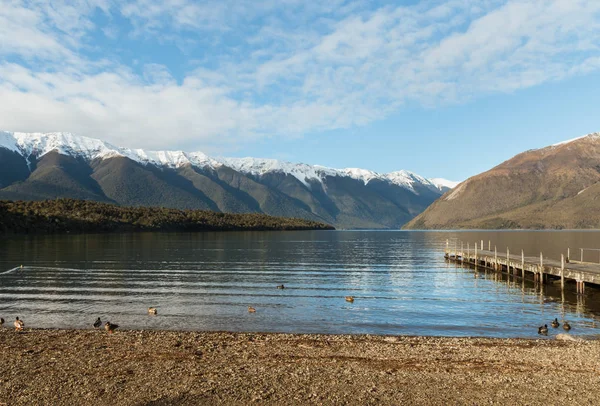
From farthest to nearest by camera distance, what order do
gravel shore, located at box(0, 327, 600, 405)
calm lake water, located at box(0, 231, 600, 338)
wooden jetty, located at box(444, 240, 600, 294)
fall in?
wooden jetty, located at box(444, 240, 600, 294)
calm lake water, located at box(0, 231, 600, 338)
gravel shore, located at box(0, 327, 600, 405)

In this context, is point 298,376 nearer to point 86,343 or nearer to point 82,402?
point 82,402

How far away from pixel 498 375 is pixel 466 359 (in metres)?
2.33

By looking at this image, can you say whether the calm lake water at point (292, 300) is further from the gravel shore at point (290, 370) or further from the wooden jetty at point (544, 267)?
the gravel shore at point (290, 370)

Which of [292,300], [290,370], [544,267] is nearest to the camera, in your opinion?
[290,370]

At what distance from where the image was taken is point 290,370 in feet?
56.8

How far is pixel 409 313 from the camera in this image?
105 feet

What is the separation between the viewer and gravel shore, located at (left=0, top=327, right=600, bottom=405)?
14523 mm

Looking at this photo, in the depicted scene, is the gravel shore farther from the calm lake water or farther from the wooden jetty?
the wooden jetty

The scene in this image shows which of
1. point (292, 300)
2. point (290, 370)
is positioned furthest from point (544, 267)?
point (290, 370)

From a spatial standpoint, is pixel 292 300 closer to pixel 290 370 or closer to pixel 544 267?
pixel 290 370

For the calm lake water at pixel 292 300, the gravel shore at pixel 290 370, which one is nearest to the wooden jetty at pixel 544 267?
the calm lake water at pixel 292 300

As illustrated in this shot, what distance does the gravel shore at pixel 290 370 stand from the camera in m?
14.5

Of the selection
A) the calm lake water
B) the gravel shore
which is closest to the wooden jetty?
the calm lake water

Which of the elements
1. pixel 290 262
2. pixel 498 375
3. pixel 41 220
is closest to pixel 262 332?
pixel 498 375
